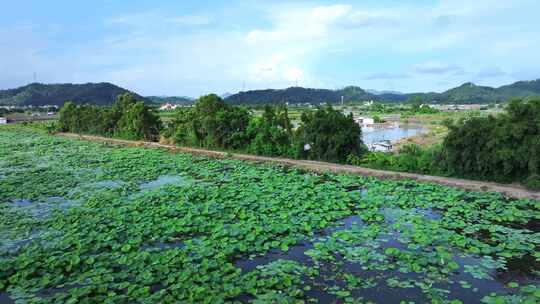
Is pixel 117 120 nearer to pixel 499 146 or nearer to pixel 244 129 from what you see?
pixel 244 129

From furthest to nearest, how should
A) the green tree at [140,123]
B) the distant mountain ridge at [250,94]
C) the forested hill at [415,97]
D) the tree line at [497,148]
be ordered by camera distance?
the forested hill at [415,97] < the distant mountain ridge at [250,94] < the green tree at [140,123] < the tree line at [497,148]

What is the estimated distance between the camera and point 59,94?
3487 inches

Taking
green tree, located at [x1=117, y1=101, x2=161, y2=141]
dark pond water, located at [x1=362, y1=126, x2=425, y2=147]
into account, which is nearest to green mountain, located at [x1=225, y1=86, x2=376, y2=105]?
dark pond water, located at [x1=362, y1=126, x2=425, y2=147]

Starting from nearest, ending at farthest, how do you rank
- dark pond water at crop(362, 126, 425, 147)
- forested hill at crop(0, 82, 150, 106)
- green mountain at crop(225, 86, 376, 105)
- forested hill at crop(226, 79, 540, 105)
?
dark pond water at crop(362, 126, 425, 147), forested hill at crop(0, 82, 150, 106), forested hill at crop(226, 79, 540, 105), green mountain at crop(225, 86, 376, 105)

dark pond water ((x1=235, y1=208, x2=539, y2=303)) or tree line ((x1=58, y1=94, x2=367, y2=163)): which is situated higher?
tree line ((x1=58, y1=94, x2=367, y2=163))

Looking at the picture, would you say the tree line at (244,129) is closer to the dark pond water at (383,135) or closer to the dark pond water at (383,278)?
the dark pond water at (383,278)

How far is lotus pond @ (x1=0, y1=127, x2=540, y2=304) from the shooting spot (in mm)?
5445

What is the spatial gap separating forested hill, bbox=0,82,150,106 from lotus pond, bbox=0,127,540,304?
3130 inches

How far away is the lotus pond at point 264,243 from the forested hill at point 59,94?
261 feet

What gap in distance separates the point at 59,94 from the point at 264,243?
97.4 metres

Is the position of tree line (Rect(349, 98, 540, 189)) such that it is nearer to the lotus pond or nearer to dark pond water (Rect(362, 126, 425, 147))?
the lotus pond

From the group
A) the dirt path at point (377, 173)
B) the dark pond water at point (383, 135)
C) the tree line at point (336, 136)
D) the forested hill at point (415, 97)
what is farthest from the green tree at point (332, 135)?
the forested hill at point (415, 97)

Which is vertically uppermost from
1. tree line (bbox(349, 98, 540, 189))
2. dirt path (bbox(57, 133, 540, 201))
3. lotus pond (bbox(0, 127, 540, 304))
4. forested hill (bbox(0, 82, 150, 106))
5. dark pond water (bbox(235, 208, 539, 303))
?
forested hill (bbox(0, 82, 150, 106))

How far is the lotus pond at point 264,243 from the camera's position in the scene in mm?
5445
